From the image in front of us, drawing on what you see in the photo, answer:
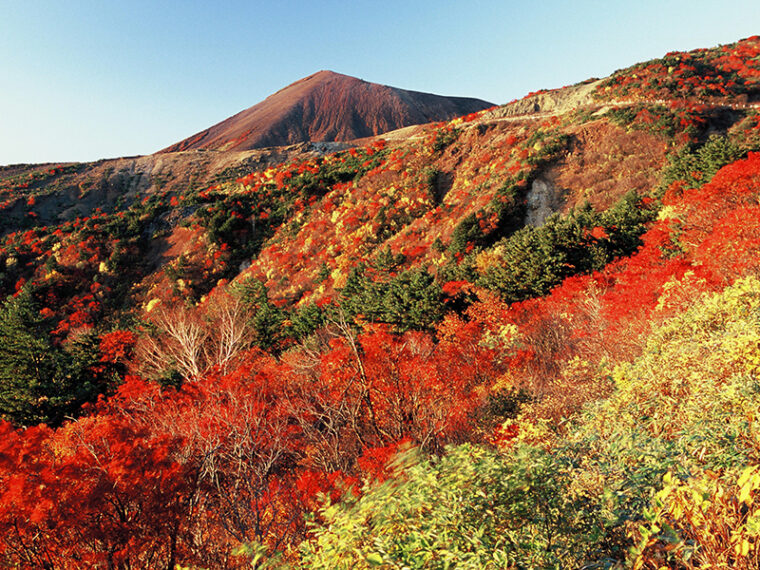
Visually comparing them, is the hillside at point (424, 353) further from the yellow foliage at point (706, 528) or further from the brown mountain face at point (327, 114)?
the brown mountain face at point (327, 114)

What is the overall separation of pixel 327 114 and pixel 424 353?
6089 inches

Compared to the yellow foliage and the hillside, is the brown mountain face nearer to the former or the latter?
the hillside

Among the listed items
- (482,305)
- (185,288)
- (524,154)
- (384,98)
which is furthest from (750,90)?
(384,98)

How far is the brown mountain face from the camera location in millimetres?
134875

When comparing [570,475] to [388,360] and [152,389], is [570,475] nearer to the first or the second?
[388,360]

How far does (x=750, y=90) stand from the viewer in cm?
4294

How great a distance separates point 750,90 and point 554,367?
5078 cm

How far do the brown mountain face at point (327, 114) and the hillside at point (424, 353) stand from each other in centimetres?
7367

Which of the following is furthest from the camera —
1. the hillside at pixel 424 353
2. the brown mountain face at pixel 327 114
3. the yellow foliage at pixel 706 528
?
the brown mountain face at pixel 327 114

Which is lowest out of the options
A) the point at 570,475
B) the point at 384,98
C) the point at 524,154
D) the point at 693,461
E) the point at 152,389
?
the point at 152,389

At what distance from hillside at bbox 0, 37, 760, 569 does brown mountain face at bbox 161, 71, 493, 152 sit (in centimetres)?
7367

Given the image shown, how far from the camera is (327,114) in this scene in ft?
503

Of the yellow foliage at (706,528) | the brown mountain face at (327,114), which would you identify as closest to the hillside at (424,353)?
the yellow foliage at (706,528)

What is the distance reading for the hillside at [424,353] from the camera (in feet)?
12.4
